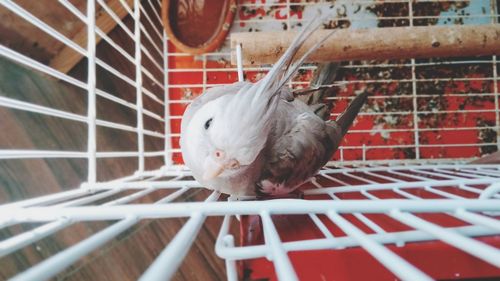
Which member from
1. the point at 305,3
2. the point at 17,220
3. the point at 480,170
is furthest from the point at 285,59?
the point at 305,3

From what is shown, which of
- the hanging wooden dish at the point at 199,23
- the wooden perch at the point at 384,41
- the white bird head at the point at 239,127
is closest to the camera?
the white bird head at the point at 239,127

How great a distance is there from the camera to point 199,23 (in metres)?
1.31

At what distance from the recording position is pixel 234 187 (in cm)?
70

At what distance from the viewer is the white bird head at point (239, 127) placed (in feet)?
1.96

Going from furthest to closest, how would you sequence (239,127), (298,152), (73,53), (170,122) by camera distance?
(170,122), (73,53), (298,152), (239,127)

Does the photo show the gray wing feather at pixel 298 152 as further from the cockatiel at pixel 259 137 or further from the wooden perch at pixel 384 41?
the wooden perch at pixel 384 41

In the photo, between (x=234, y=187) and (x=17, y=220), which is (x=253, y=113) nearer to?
(x=234, y=187)

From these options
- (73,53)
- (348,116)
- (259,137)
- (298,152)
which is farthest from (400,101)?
(73,53)

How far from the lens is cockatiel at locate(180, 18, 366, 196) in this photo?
0.60 m

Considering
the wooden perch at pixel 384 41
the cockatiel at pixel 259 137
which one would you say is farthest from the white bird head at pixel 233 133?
the wooden perch at pixel 384 41

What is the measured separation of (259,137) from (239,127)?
0.14ft

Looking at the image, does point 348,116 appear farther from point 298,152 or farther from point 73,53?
point 73,53

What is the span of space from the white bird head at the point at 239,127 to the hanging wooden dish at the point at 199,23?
0.69m

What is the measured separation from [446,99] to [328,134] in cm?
74
